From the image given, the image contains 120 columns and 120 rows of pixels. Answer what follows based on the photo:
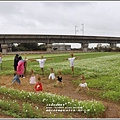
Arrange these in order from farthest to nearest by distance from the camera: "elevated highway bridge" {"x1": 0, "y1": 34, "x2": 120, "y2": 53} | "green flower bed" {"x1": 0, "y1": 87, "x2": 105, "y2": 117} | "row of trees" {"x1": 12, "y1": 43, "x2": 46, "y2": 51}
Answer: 1. "row of trees" {"x1": 12, "y1": 43, "x2": 46, "y2": 51}
2. "elevated highway bridge" {"x1": 0, "y1": 34, "x2": 120, "y2": 53}
3. "green flower bed" {"x1": 0, "y1": 87, "x2": 105, "y2": 117}

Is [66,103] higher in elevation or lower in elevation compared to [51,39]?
lower

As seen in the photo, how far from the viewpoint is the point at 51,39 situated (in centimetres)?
7450

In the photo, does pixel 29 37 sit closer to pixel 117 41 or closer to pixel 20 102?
pixel 117 41

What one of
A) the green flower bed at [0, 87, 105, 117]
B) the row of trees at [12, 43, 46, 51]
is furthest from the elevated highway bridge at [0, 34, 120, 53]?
the green flower bed at [0, 87, 105, 117]

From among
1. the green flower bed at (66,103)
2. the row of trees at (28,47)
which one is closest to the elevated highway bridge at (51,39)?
the row of trees at (28,47)

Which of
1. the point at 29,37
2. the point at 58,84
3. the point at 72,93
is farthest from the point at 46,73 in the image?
the point at 29,37

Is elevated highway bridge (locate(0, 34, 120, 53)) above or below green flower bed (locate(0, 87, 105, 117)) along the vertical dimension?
above

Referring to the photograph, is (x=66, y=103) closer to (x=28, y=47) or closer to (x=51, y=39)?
(x=51, y=39)

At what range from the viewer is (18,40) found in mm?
68938

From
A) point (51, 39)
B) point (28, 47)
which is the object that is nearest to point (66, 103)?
point (51, 39)

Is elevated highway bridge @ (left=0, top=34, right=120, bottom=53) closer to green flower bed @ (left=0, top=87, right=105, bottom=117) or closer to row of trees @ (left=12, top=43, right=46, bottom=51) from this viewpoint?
row of trees @ (left=12, top=43, right=46, bottom=51)

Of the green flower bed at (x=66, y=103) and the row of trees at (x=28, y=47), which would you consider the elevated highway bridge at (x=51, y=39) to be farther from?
the green flower bed at (x=66, y=103)

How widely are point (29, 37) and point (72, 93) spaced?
6050 cm

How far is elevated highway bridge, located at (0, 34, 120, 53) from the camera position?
2630 inches
